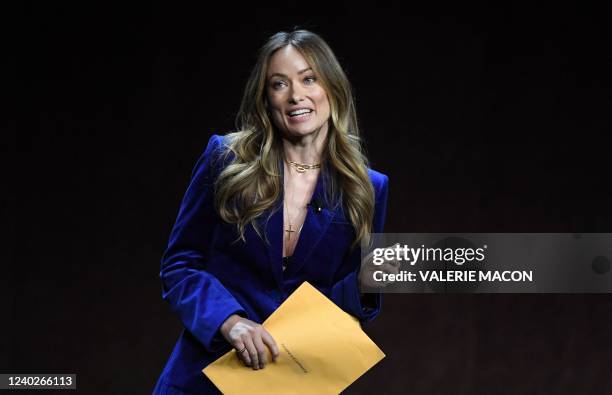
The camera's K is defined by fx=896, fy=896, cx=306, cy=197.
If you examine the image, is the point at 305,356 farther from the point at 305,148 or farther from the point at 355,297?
the point at 305,148

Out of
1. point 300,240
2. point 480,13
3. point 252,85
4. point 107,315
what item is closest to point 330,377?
point 300,240

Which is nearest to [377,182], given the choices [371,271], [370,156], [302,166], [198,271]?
[302,166]

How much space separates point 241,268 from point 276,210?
0.45 feet

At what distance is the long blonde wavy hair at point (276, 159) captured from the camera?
180 cm

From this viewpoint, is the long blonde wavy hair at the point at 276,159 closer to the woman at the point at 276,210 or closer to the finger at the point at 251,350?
the woman at the point at 276,210

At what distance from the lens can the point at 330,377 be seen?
1.68 metres

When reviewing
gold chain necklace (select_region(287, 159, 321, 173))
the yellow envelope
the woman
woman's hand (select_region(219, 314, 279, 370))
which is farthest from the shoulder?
woman's hand (select_region(219, 314, 279, 370))

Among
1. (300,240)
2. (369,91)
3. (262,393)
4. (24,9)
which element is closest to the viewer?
(262,393)

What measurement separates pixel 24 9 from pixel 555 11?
235cm

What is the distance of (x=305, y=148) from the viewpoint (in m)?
1.92

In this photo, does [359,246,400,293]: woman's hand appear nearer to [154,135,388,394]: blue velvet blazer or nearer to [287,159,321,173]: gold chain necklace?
[154,135,388,394]: blue velvet blazer

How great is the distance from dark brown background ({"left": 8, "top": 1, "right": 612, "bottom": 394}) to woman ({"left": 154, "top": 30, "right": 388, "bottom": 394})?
2.06 metres

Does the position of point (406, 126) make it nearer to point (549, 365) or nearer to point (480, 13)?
point (480, 13)

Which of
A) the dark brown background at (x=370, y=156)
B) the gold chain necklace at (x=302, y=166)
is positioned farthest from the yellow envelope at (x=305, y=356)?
the dark brown background at (x=370, y=156)
